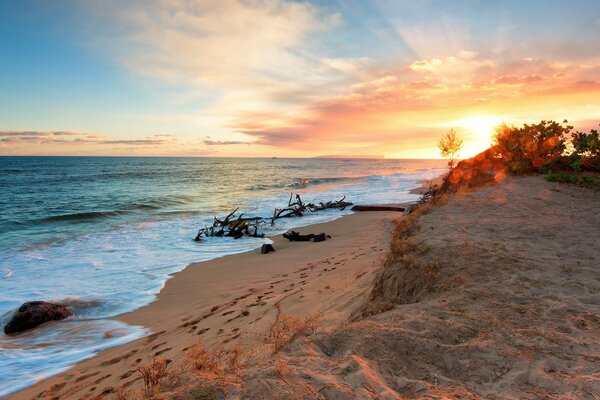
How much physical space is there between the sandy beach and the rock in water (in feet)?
5.12

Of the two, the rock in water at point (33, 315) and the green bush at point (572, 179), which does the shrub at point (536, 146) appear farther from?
the rock in water at point (33, 315)

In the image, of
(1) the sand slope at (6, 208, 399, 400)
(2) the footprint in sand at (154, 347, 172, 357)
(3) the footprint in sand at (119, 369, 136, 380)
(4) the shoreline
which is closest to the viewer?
(3) the footprint in sand at (119, 369, 136, 380)

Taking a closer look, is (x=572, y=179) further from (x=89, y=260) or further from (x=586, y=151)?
(x=89, y=260)

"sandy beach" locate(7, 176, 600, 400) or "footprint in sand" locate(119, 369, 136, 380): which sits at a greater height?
"sandy beach" locate(7, 176, 600, 400)

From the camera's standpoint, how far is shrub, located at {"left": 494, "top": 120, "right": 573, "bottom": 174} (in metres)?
14.4

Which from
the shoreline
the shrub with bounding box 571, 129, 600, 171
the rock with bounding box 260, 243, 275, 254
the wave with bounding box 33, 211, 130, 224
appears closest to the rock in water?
the shoreline

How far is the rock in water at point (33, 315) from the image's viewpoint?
765 cm

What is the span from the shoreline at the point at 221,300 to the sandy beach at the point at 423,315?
36mm

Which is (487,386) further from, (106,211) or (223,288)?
(106,211)

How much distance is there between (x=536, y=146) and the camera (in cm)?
1495

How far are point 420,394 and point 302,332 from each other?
59.8 inches

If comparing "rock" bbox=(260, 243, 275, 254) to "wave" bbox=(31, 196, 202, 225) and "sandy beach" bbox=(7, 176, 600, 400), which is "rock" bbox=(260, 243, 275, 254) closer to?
"sandy beach" bbox=(7, 176, 600, 400)

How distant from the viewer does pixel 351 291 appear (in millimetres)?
6945

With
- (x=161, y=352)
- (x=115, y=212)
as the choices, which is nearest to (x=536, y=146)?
(x=161, y=352)
